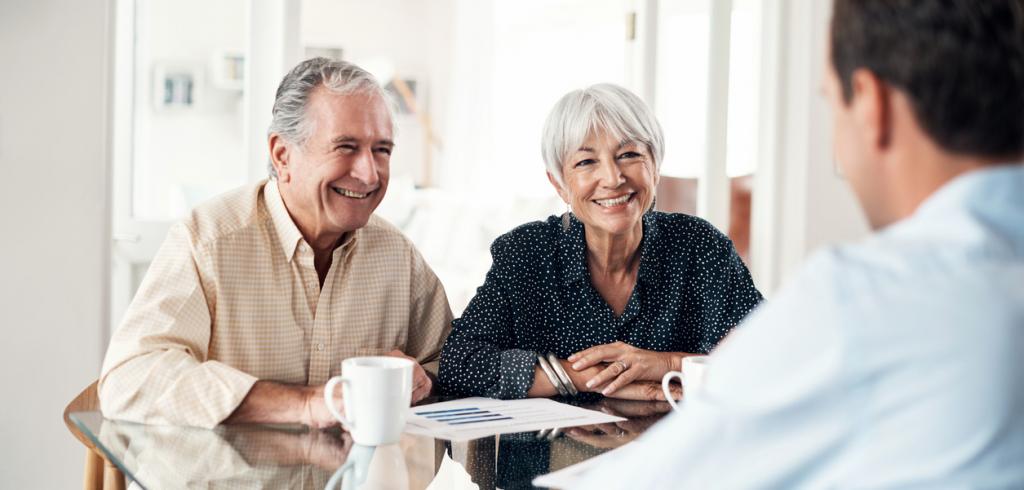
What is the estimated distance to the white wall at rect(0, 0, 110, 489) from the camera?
7.44 feet

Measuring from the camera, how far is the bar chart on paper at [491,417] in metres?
1.23

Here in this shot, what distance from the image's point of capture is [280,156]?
1.69 m

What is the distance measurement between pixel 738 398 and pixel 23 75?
7.14 feet

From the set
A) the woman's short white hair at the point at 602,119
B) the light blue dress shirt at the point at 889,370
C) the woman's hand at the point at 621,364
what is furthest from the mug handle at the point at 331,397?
the woman's short white hair at the point at 602,119

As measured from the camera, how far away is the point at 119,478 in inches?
57.3

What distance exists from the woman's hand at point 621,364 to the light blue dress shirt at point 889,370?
0.90 metres

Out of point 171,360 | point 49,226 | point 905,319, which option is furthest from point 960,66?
point 49,226

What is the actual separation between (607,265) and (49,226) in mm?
1383

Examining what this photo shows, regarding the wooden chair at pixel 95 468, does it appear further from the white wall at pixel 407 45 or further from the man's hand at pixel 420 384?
the white wall at pixel 407 45

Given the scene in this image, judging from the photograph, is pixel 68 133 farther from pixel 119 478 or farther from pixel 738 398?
pixel 738 398

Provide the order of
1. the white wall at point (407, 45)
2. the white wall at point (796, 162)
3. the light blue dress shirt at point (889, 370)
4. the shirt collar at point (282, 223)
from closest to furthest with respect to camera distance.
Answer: the light blue dress shirt at point (889, 370) < the shirt collar at point (282, 223) < the white wall at point (796, 162) < the white wall at point (407, 45)

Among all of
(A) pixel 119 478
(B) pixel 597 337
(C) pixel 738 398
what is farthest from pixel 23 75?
(C) pixel 738 398

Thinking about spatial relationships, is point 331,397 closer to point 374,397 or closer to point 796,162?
point 374,397

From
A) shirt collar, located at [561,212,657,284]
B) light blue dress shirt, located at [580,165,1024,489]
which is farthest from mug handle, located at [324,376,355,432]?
shirt collar, located at [561,212,657,284]
